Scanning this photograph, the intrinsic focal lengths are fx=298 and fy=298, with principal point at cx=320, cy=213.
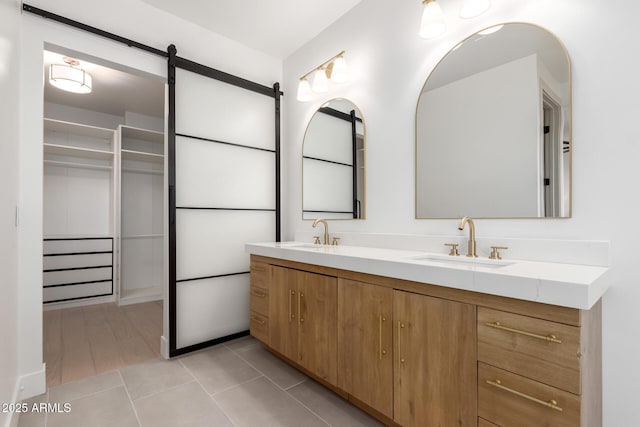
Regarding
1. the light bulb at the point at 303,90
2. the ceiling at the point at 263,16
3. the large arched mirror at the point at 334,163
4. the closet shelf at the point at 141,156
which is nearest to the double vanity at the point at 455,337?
the large arched mirror at the point at 334,163

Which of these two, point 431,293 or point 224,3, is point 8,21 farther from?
point 431,293

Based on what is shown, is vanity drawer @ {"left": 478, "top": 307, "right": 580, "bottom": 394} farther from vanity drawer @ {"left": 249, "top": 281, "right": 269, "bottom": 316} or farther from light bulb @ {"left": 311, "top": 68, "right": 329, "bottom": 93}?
light bulb @ {"left": 311, "top": 68, "right": 329, "bottom": 93}

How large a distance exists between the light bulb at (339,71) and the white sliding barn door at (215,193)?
0.84 m

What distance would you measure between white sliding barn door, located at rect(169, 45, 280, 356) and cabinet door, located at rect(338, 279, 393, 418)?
1.38 meters

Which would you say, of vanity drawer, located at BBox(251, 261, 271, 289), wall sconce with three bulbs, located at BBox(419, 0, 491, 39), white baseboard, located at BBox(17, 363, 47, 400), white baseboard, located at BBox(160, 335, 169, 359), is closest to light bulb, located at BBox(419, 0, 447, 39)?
wall sconce with three bulbs, located at BBox(419, 0, 491, 39)

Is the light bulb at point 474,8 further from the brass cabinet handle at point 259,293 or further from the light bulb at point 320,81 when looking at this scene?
the brass cabinet handle at point 259,293

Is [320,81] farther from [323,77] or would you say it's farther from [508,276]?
[508,276]

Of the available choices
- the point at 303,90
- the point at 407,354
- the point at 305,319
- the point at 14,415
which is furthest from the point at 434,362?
the point at 303,90

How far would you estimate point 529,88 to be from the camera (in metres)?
1.41

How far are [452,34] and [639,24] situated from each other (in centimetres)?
77

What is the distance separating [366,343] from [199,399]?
106 cm

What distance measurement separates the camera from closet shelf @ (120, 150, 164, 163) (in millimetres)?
3845

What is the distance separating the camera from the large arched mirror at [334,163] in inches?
88.0

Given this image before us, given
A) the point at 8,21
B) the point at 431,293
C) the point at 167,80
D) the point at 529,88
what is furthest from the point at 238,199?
the point at 529,88
